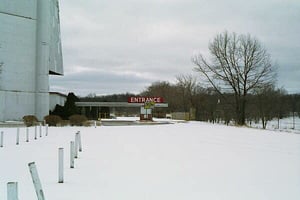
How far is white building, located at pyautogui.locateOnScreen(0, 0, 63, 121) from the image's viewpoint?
1607 inches

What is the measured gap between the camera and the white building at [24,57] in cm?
4081

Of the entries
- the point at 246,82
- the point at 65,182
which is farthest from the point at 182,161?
the point at 246,82

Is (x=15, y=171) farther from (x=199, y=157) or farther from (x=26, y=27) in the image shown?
(x=26, y=27)

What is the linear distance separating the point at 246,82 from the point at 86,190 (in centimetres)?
4358

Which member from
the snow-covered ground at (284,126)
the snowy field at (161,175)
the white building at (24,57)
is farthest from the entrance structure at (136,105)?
the snowy field at (161,175)

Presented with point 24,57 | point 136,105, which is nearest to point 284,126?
point 136,105

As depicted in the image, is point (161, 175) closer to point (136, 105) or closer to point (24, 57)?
point (24, 57)

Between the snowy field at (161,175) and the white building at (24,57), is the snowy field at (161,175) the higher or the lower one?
the lower one

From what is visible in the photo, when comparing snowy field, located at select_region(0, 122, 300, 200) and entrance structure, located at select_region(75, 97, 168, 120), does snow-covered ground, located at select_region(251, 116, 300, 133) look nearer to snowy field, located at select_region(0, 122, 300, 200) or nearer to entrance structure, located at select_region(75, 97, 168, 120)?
entrance structure, located at select_region(75, 97, 168, 120)

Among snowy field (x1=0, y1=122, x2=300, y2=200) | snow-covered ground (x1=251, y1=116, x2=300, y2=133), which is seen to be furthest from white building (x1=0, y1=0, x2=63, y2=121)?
snow-covered ground (x1=251, y1=116, x2=300, y2=133)

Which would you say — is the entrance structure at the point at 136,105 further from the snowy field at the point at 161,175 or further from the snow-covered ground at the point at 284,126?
the snowy field at the point at 161,175

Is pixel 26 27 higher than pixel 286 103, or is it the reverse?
pixel 26 27

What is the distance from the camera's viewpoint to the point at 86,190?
8570 millimetres

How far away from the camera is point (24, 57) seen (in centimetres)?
4241
